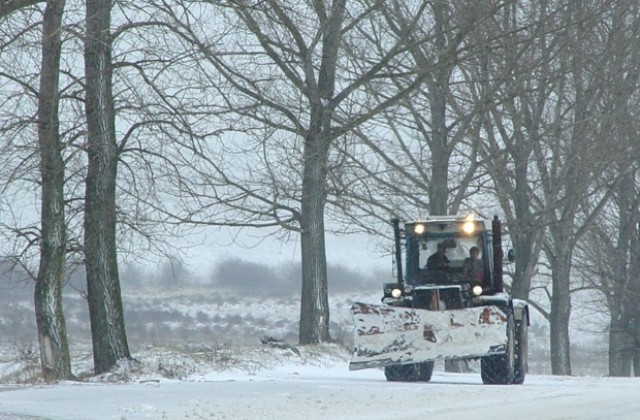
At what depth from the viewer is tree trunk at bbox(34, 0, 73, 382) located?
1709 centimetres

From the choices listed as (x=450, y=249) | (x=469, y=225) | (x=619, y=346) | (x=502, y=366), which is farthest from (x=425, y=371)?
(x=619, y=346)

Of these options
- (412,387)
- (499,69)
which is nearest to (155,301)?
(499,69)

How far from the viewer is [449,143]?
2669cm

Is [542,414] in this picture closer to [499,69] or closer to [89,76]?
[89,76]

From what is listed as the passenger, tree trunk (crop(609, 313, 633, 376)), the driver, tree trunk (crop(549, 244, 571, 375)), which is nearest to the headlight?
the passenger

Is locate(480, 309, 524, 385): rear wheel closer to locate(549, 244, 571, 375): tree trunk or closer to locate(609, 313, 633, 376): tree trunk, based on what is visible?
locate(549, 244, 571, 375): tree trunk

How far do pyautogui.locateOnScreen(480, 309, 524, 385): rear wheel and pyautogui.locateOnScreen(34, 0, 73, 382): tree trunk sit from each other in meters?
6.21

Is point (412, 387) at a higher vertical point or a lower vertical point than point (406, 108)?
lower

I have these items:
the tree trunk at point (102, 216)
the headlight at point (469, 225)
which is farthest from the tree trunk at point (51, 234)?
the headlight at point (469, 225)

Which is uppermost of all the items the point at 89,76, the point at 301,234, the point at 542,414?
the point at 89,76

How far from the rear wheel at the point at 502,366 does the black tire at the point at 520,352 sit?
10.3 inches

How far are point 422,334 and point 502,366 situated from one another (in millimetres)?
1402

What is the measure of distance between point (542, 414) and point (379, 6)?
11935 millimetres

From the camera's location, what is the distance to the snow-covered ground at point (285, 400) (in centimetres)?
1080
